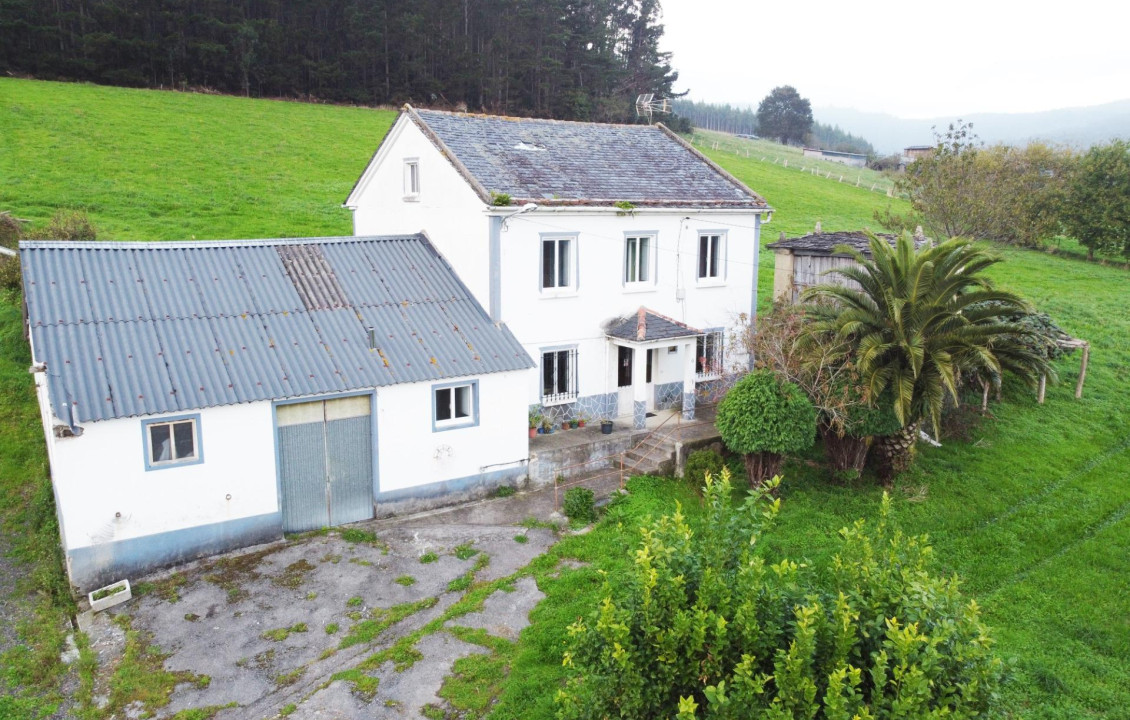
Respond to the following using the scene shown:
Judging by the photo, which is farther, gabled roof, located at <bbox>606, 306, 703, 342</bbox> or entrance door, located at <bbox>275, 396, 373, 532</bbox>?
gabled roof, located at <bbox>606, 306, 703, 342</bbox>

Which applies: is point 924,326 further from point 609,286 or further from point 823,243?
point 609,286

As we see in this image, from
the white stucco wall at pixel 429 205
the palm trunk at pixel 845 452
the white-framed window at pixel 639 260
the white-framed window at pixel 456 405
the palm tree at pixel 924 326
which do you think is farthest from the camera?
the white-framed window at pixel 639 260

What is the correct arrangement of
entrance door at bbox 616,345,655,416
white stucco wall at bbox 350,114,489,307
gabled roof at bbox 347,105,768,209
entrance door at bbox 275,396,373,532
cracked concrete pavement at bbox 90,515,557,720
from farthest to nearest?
entrance door at bbox 616,345,655,416, gabled roof at bbox 347,105,768,209, white stucco wall at bbox 350,114,489,307, entrance door at bbox 275,396,373,532, cracked concrete pavement at bbox 90,515,557,720

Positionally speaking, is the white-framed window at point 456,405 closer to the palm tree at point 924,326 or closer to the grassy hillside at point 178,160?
the palm tree at point 924,326

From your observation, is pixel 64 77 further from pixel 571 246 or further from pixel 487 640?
pixel 487 640

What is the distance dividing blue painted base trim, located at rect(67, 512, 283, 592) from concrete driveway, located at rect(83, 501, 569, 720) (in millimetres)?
271

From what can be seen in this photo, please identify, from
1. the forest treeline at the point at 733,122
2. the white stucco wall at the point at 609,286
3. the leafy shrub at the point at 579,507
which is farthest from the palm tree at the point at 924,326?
the forest treeline at the point at 733,122

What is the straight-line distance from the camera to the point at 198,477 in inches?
584

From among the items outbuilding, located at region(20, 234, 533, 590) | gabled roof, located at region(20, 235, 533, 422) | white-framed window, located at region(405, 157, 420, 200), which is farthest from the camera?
white-framed window, located at region(405, 157, 420, 200)

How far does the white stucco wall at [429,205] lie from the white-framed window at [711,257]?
269 inches

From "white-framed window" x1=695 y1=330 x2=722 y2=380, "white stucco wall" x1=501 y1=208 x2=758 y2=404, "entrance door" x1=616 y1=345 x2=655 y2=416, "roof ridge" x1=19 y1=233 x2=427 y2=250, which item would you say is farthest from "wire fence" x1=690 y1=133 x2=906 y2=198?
"roof ridge" x1=19 y1=233 x2=427 y2=250

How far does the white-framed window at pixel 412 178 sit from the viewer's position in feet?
71.2

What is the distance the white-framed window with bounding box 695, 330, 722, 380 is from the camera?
23.5 meters

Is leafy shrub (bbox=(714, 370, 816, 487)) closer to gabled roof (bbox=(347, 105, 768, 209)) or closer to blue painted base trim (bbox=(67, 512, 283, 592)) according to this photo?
gabled roof (bbox=(347, 105, 768, 209))
